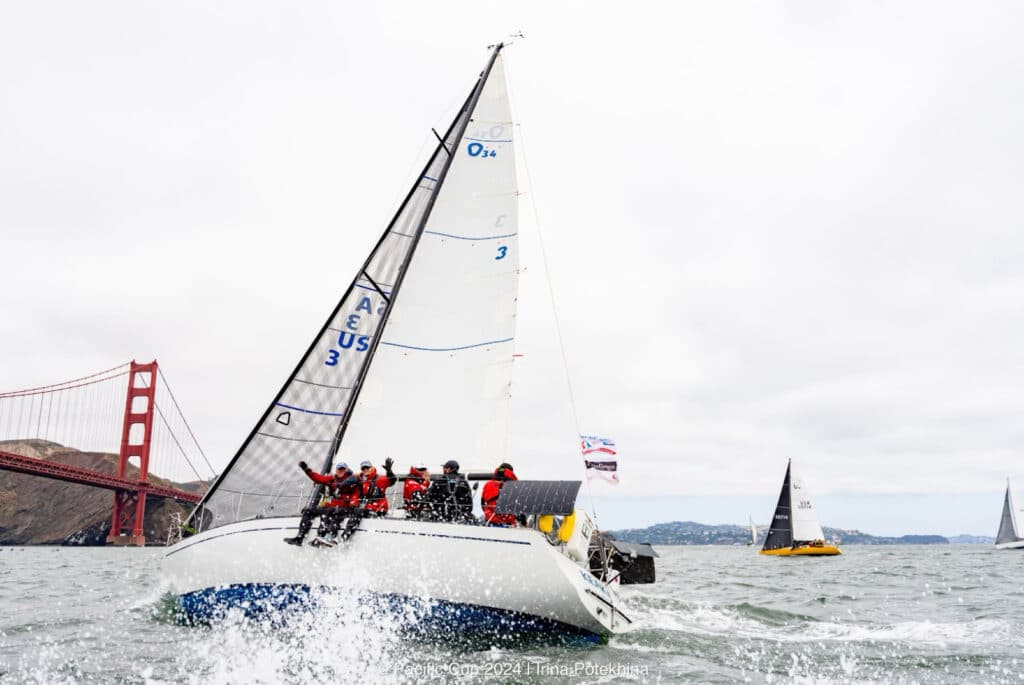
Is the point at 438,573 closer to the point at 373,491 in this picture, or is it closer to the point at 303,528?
the point at 373,491

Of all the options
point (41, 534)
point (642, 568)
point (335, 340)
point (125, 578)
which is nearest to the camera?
point (335, 340)

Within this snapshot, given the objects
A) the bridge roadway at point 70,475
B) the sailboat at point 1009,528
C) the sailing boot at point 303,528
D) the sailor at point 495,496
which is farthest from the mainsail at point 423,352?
the sailboat at point 1009,528

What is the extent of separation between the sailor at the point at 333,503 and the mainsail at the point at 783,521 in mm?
47947

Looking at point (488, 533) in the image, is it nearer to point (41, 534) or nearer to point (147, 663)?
point (147, 663)

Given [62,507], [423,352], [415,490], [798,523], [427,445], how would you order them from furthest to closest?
[62,507] → [798,523] → [423,352] → [427,445] → [415,490]

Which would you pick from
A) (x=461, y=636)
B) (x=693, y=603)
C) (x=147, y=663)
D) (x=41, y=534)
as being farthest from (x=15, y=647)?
(x=41, y=534)

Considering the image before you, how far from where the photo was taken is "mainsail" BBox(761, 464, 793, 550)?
51.4 metres


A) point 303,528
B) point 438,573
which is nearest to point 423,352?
point 303,528

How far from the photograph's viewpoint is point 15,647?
7832 millimetres

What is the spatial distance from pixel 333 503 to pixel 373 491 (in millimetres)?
524

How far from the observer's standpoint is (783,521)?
52125 mm

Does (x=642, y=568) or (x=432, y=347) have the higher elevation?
(x=432, y=347)

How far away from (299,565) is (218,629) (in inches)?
58.6

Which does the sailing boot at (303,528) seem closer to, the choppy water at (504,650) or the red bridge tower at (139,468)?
the choppy water at (504,650)
